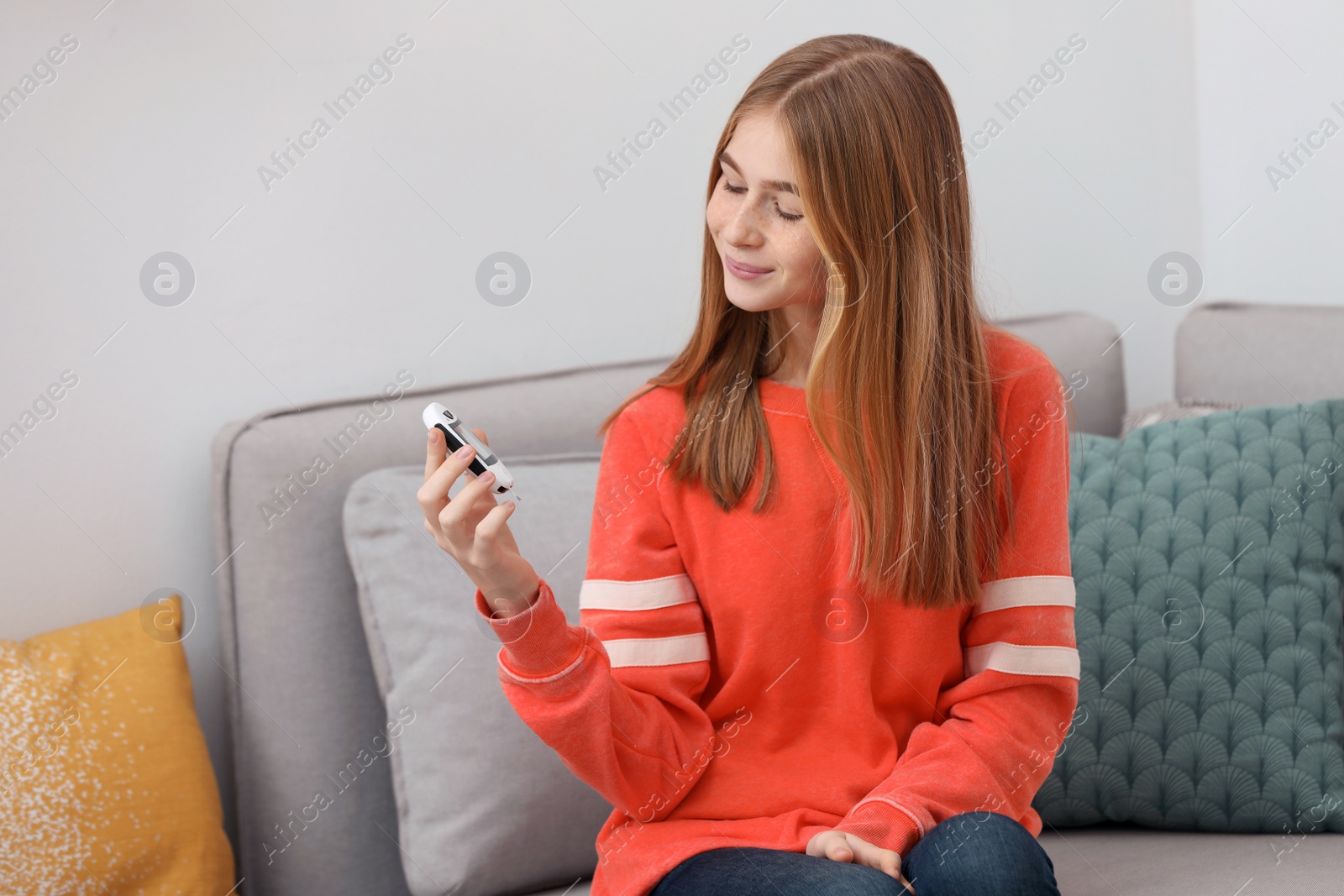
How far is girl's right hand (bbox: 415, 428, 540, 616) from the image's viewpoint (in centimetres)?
87

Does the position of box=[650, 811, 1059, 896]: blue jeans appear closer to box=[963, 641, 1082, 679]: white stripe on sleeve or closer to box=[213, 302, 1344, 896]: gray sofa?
box=[963, 641, 1082, 679]: white stripe on sleeve

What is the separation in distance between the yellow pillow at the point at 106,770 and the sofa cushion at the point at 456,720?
203mm

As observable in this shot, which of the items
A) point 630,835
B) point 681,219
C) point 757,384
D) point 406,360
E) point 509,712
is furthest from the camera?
point 681,219

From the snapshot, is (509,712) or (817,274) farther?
(509,712)

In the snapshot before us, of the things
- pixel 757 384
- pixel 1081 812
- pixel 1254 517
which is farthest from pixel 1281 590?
pixel 757 384

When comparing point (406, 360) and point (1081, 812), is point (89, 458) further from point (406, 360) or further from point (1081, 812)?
point (1081, 812)

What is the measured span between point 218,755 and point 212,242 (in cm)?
62

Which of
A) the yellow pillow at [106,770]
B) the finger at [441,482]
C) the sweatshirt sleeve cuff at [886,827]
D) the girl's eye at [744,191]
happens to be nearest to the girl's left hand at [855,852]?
the sweatshirt sleeve cuff at [886,827]

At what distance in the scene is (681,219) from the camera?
1646 mm

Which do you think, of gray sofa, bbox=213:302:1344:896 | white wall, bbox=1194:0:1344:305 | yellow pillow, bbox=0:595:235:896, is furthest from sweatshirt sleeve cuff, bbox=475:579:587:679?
white wall, bbox=1194:0:1344:305

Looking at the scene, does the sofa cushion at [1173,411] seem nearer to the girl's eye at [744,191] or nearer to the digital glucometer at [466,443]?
the girl's eye at [744,191]

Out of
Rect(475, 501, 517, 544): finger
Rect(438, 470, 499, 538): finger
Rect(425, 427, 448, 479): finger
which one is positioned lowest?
Rect(475, 501, 517, 544): finger

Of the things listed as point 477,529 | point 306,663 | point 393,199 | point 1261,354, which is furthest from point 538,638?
point 1261,354

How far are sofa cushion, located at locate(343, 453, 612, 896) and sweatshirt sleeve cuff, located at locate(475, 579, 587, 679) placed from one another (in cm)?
32
